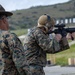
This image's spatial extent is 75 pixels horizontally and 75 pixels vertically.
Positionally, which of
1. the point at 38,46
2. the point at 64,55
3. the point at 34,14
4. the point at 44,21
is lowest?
the point at 34,14

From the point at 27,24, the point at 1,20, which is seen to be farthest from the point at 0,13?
the point at 27,24

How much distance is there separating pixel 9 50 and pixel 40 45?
1.97m

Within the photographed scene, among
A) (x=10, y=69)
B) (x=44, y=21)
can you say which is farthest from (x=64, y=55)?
(x=10, y=69)

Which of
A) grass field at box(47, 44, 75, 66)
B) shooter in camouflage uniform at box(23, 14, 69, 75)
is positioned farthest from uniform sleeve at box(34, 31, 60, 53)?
grass field at box(47, 44, 75, 66)

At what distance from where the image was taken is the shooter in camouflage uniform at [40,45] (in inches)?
290

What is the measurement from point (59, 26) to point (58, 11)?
104557 millimetres

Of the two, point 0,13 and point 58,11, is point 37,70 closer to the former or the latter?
point 0,13

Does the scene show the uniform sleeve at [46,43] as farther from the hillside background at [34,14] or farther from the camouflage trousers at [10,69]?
the hillside background at [34,14]

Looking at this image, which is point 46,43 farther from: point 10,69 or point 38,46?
point 10,69

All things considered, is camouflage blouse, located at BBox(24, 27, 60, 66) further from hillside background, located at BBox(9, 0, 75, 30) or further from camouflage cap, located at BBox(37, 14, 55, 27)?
hillside background, located at BBox(9, 0, 75, 30)

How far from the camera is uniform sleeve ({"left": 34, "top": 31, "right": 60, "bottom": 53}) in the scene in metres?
7.34

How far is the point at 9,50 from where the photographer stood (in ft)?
17.9

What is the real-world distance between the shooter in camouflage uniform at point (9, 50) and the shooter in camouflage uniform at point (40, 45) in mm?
1827

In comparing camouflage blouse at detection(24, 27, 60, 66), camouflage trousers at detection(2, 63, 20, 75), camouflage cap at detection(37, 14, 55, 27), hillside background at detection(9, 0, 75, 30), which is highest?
camouflage cap at detection(37, 14, 55, 27)
